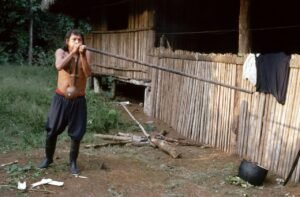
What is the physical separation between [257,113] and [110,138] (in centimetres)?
286

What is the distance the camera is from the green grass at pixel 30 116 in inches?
A: 299

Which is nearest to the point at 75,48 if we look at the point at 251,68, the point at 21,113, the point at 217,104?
the point at 251,68

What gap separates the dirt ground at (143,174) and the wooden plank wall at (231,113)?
0.91ft

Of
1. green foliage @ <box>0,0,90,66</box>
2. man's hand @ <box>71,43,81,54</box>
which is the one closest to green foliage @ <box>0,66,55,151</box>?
man's hand @ <box>71,43,81,54</box>

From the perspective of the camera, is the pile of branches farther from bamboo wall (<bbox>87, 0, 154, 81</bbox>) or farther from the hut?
bamboo wall (<bbox>87, 0, 154, 81</bbox>)

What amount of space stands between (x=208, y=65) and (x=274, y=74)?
1871 mm

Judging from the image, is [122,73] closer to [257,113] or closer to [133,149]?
[133,149]

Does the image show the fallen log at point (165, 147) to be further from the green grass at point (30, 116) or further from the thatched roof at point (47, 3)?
the thatched roof at point (47, 3)

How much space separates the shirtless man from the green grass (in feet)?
5.95

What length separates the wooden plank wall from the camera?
18.9ft

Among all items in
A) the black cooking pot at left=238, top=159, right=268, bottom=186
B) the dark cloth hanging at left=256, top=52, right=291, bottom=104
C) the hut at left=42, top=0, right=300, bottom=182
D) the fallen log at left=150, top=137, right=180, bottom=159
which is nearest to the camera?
the black cooking pot at left=238, top=159, right=268, bottom=186

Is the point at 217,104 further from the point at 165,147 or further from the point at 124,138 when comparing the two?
the point at 124,138

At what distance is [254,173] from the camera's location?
18.4 ft

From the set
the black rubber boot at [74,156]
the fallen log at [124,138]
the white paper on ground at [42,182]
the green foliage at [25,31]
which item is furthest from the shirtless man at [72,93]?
the green foliage at [25,31]
